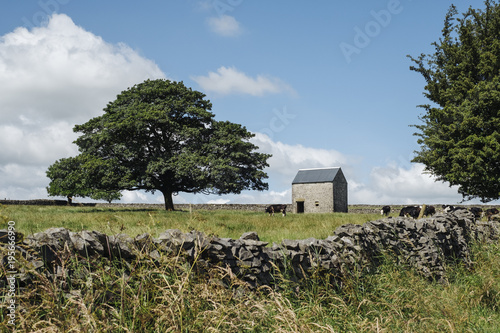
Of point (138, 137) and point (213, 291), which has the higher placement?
point (138, 137)

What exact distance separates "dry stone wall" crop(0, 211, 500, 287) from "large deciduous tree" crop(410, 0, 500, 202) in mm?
15487

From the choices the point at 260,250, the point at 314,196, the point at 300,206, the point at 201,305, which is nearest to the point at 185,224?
the point at 260,250

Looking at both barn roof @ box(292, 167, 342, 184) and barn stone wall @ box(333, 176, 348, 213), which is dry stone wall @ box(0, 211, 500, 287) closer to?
barn stone wall @ box(333, 176, 348, 213)

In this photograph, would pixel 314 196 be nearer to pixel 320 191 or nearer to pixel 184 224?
pixel 320 191

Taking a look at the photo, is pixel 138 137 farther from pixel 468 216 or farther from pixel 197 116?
pixel 468 216

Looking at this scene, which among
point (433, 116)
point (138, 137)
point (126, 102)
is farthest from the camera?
point (126, 102)

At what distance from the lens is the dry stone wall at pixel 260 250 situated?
14.9ft

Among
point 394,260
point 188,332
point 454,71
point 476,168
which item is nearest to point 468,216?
point 394,260

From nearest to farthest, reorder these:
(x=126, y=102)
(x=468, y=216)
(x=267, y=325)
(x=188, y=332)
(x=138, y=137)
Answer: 1. (x=188, y=332)
2. (x=267, y=325)
3. (x=468, y=216)
4. (x=138, y=137)
5. (x=126, y=102)

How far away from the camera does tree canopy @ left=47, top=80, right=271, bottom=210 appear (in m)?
27.2

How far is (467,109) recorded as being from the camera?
23344 millimetres

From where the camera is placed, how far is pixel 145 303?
3963 millimetres

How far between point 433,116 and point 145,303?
84.5 feet

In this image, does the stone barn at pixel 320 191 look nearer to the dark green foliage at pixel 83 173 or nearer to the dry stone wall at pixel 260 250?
the dark green foliage at pixel 83 173
